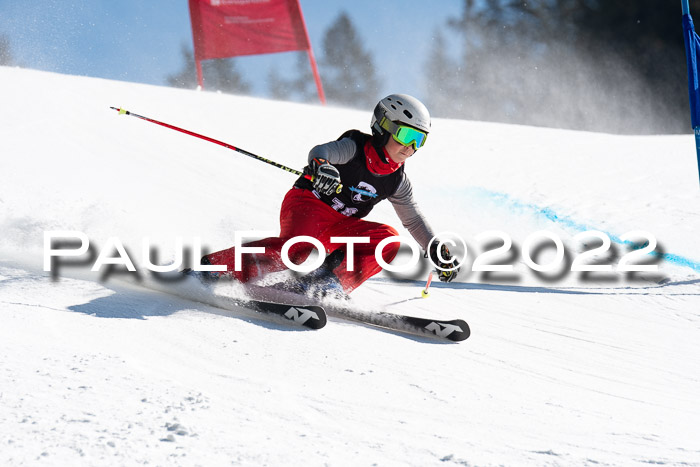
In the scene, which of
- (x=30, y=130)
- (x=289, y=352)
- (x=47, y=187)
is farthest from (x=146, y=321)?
(x=30, y=130)

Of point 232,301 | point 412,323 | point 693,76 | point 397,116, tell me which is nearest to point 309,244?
point 232,301

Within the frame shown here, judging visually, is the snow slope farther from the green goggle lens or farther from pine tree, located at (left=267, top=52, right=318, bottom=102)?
pine tree, located at (left=267, top=52, right=318, bottom=102)

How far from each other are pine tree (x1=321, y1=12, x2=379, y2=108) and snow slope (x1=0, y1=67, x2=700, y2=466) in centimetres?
2198

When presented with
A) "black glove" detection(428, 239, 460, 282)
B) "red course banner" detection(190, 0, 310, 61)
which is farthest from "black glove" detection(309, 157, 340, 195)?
"red course banner" detection(190, 0, 310, 61)

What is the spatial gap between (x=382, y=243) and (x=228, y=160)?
341cm

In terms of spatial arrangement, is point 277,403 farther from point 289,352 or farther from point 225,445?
point 289,352

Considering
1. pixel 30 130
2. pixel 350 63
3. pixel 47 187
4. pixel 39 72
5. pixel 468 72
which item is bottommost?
pixel 47 187

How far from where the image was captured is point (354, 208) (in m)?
3.53

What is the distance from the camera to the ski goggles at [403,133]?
128 inches

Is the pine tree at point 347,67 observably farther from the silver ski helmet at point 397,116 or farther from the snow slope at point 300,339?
the silver ski helmet at point 397,116

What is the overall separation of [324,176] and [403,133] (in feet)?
1.62

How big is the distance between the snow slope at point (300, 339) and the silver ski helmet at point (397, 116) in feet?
3.04

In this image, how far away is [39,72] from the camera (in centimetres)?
786

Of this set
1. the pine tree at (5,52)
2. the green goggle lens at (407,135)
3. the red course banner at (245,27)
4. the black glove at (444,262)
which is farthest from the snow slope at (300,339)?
the pine tree at (5,52)
